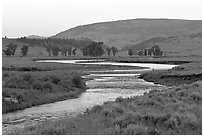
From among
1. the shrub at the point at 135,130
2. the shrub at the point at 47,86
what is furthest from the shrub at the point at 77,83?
the shrub at the point at 135,130

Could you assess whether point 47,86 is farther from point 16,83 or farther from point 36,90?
point 16,83

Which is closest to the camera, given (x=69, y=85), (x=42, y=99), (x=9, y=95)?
(x=9, y=95)

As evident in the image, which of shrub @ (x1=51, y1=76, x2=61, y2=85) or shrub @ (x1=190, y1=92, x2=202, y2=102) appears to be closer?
shrub @ (x1=190, y1=92, x2=202, y2=102)

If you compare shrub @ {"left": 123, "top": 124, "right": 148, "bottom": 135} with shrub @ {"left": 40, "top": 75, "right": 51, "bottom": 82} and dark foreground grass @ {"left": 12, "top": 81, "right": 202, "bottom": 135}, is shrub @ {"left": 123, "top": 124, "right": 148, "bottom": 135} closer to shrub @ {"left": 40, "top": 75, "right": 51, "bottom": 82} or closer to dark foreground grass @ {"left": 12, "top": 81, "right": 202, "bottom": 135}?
dark foreground grass @ {"left": 12, "top": 81, "right": 202, "bottom": 135}

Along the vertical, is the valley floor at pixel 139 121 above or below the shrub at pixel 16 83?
below

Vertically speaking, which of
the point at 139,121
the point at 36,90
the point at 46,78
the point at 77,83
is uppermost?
the point at 46,78

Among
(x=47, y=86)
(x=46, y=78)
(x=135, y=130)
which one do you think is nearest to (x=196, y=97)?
(x=135, y=130)

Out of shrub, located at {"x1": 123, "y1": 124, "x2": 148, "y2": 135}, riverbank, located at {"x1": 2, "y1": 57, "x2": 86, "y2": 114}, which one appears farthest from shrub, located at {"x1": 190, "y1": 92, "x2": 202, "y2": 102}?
riverbank, located at {"x1": 2, "y1": 57, "x2": 86, "y2": 114}

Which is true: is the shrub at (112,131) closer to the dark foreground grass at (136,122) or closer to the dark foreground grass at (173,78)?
the dark foreground grass at (136,122)

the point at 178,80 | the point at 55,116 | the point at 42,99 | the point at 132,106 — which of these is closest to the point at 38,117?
the point at 55,116

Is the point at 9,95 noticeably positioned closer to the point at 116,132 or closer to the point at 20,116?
the point at 20,116

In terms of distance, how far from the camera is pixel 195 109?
63.7ft

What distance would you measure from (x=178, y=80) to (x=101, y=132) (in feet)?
123

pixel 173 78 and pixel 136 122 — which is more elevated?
pixel 136 122
